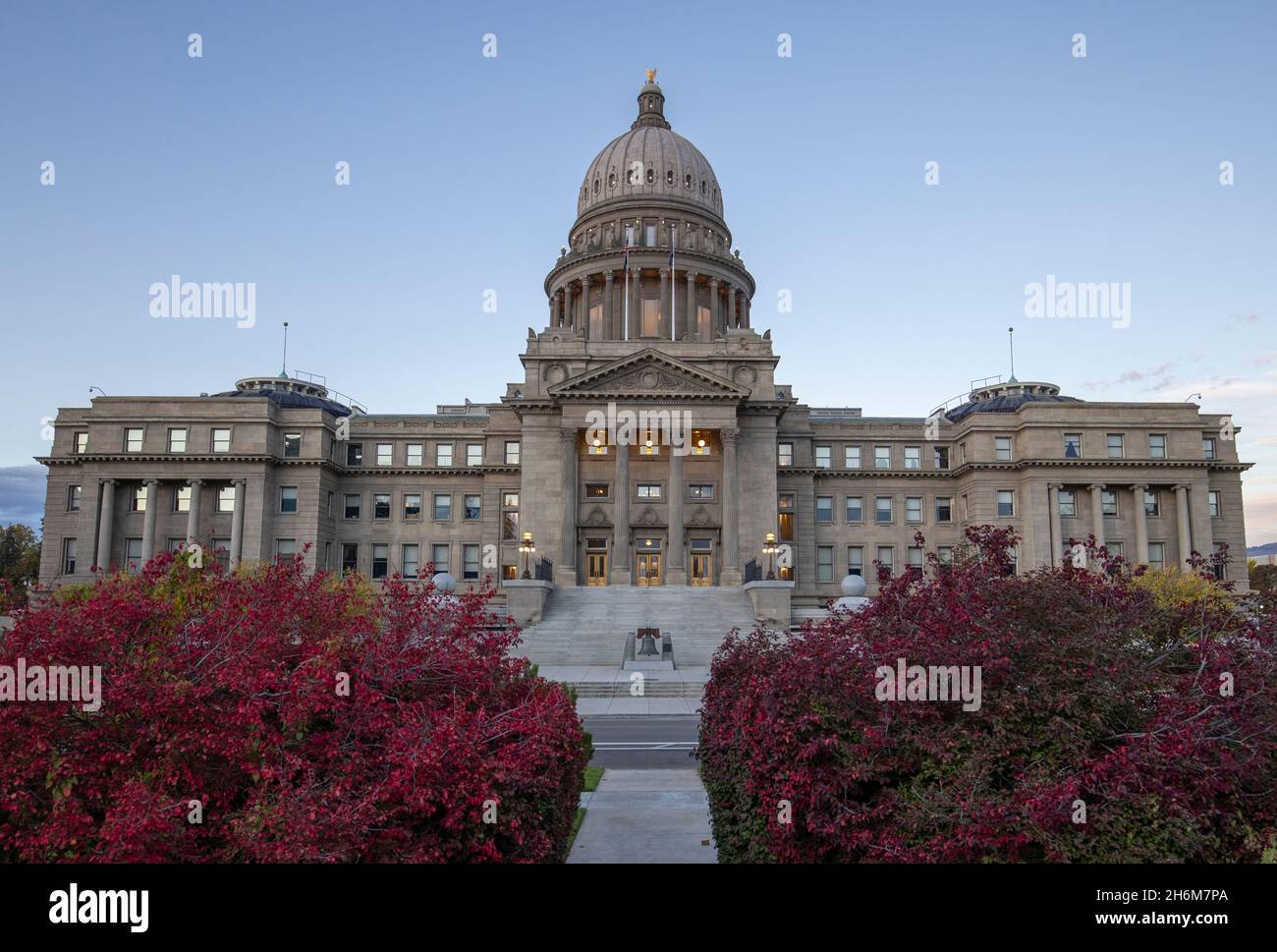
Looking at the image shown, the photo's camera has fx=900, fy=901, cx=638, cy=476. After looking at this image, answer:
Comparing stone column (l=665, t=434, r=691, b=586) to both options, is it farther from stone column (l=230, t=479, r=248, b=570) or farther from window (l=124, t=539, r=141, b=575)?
window (l=124, t=539, r=141, b=575)

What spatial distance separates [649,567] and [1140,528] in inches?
1345

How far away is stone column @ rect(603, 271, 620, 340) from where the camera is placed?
7575cm

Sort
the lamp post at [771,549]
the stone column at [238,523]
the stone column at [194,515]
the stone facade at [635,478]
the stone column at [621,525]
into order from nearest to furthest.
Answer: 1. the lamp post at [771,549]
2. the stone column at [621,525]
3. the stone facade at [635,478]
4. the stone column at [238,523]
5. the stone column at [194,515]

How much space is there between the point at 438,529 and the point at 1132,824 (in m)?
61.4

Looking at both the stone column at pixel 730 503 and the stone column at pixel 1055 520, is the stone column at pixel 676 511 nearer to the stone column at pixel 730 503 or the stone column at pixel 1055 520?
the stone column at pixel 730 503

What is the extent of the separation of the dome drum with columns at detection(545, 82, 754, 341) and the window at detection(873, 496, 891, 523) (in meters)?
18.5

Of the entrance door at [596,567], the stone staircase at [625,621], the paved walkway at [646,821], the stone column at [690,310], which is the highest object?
the stone column at [690,310]

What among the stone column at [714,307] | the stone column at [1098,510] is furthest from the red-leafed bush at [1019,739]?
the stone column at [714,307]

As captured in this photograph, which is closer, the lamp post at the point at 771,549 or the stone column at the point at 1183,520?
the lamp post at the point at 771,549

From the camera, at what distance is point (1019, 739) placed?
8.00 metres

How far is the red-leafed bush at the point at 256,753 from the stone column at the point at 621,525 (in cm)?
4680

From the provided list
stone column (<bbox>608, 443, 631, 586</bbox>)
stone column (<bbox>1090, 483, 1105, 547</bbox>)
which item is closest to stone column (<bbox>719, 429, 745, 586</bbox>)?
stone column (<bbox>608, 443, 631, 586</bbox>)

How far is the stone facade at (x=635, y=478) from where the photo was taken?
188 feet

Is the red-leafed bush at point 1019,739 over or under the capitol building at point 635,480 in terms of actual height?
under
